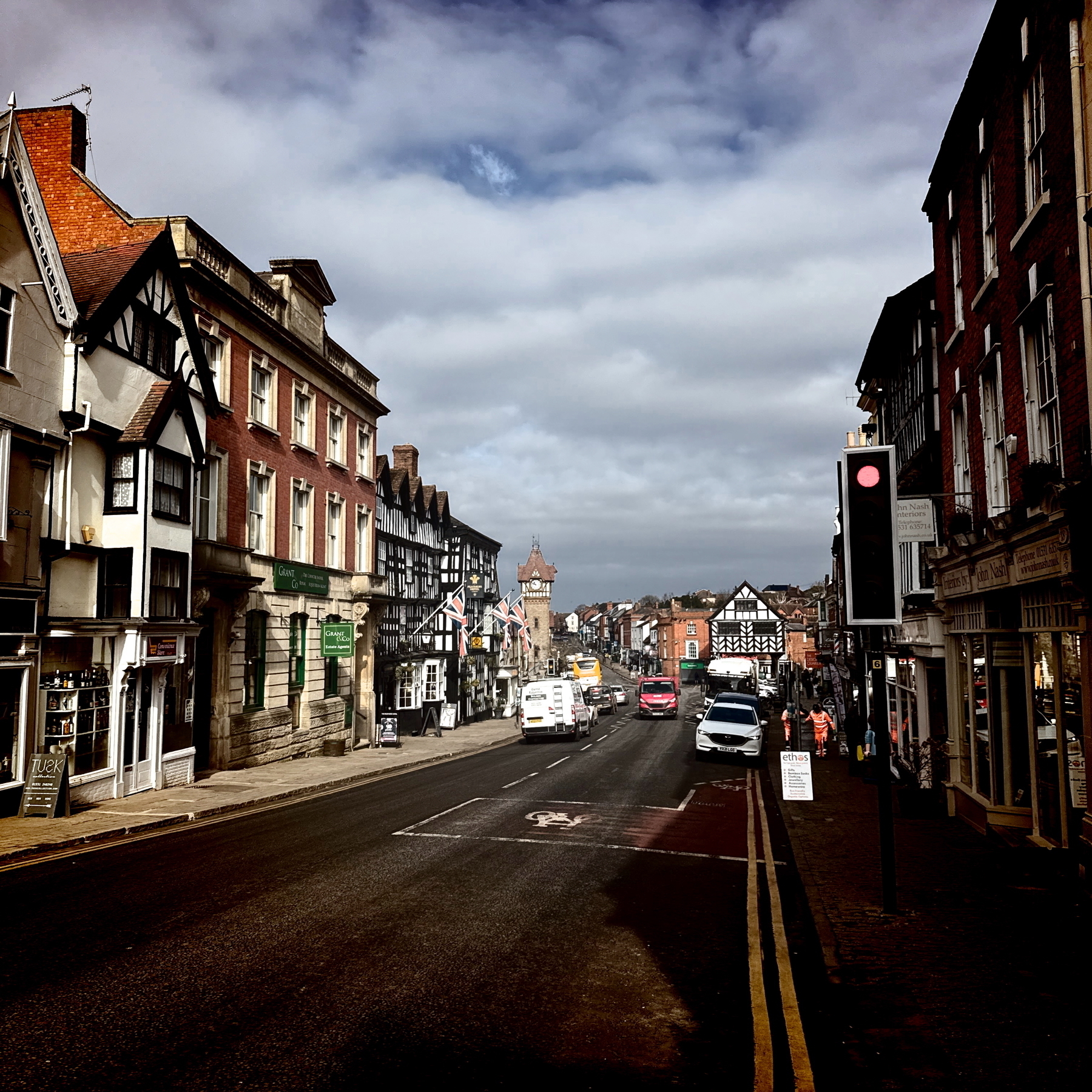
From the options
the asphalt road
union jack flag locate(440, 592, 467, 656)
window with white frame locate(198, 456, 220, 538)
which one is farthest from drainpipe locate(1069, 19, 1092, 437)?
union jack flag locate(440, 592, 467, 656)

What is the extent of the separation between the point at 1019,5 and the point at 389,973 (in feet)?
45.4

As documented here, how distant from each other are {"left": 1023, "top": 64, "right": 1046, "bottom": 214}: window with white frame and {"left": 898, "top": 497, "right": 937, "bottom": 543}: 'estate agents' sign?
497 cm

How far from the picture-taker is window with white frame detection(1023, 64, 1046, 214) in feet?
38.2

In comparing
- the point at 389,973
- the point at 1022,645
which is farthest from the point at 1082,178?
the point at 389,973

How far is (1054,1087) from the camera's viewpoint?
17.9ft

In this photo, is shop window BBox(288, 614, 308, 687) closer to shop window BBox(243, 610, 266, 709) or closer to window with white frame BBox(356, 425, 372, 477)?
shop window BBox(243, 610, 266, 709)

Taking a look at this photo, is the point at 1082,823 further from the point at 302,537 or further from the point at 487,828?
the point at 302,537

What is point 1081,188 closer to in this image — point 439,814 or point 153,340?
point 439,814

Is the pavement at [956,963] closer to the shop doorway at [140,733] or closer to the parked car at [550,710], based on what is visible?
the shop doorway at [140,733]

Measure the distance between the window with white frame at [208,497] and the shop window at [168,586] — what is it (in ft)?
9.83

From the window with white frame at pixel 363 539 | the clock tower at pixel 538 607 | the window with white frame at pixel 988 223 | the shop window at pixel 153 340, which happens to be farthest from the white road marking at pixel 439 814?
the clock tower at pixel 538 607

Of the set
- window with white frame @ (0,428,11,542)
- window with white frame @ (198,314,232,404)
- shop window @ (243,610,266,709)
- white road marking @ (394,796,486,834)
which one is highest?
window with white frame @ (198,314,232,404)

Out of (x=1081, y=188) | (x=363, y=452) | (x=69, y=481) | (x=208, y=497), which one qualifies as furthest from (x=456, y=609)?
(x=1081, y=188)

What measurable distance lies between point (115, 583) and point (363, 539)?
17028 mm
